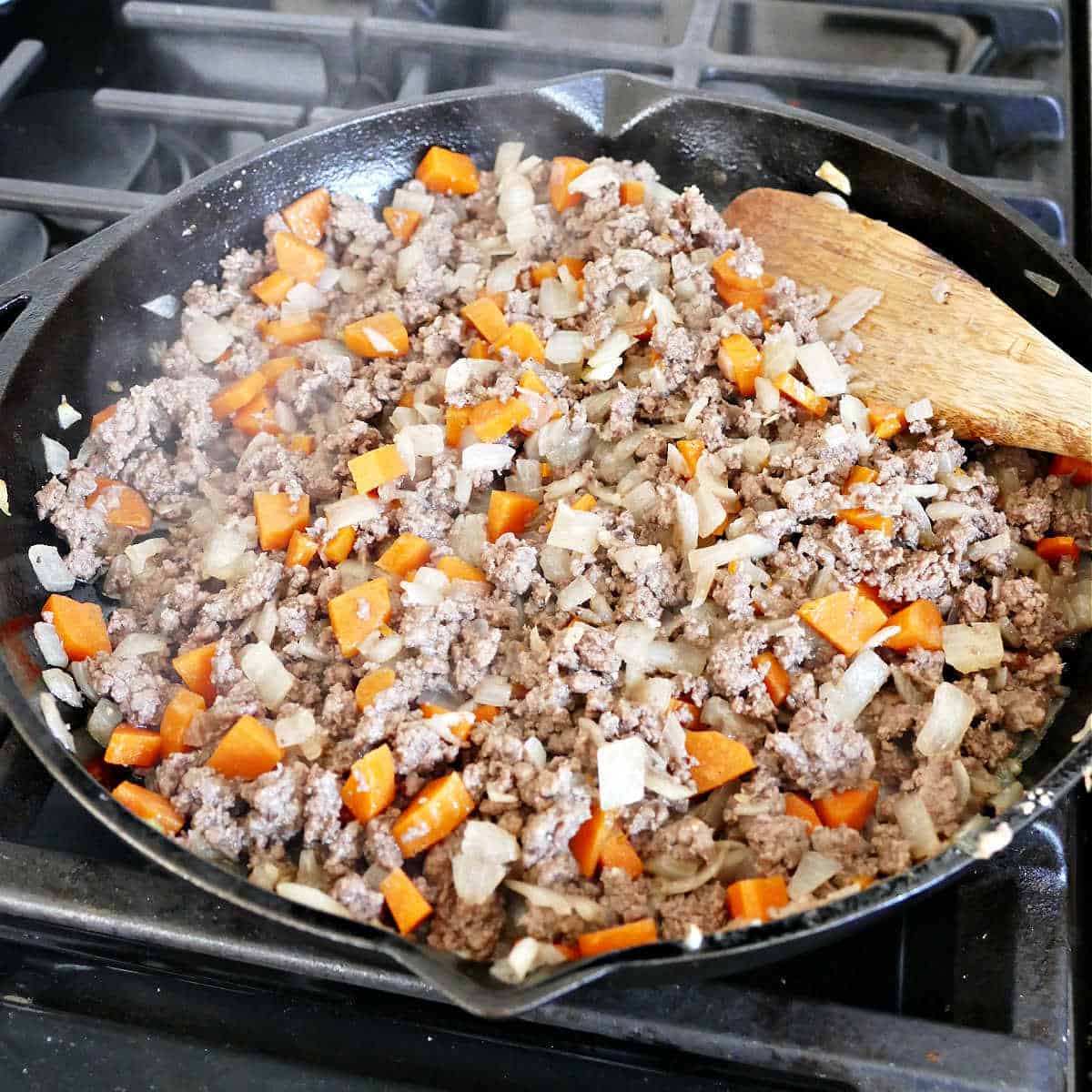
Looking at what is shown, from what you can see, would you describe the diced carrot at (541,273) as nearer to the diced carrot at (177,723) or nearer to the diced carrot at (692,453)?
the diced carrot at (692,453)

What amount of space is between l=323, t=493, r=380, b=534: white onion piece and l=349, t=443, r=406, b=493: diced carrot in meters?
0.03

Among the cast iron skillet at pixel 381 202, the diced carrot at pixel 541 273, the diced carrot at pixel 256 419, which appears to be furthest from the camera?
the diced carrot at pixel 541 273

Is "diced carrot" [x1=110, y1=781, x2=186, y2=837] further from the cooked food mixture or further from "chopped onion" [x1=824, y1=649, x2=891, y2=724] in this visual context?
"chopped onion" [x1=824, y1=649, x2=891, y2=724]

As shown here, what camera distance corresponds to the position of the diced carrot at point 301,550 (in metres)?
1.74

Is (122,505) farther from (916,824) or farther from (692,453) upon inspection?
(916,824)

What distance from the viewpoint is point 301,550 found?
Result: 1.74 metres

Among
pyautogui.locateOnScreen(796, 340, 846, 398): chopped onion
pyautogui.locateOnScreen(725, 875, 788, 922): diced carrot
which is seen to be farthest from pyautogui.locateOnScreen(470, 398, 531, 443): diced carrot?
pyautogui.locateOnScreen(725, 875, 788, 922): diced carrot

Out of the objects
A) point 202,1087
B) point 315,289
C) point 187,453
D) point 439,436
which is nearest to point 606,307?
point 439,436

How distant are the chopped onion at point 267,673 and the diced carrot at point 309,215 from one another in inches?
35.2

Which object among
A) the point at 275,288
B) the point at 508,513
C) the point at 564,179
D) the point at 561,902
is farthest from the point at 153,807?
the point at 564,179

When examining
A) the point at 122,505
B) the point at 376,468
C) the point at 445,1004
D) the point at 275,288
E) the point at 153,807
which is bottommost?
the point at 445,1004

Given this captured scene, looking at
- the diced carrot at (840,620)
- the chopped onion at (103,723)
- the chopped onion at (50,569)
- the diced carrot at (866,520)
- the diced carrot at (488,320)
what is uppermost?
the diced carrot at (488,320)

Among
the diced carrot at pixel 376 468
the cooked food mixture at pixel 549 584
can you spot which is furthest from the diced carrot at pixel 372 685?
the diced carrot at pixel 376 468

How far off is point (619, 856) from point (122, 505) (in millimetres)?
1017
